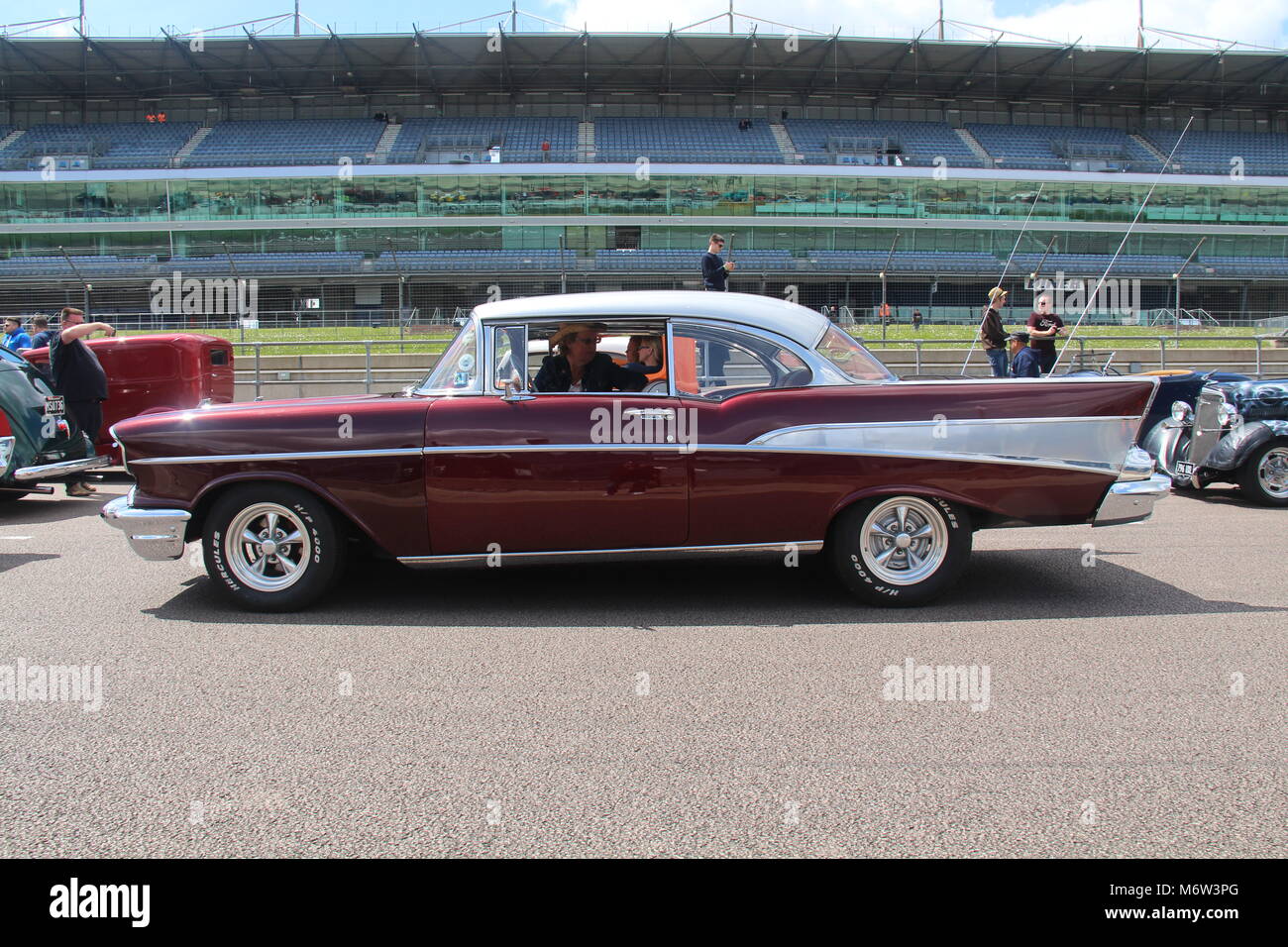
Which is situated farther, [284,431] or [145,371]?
[145,371]

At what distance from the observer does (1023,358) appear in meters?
10.8

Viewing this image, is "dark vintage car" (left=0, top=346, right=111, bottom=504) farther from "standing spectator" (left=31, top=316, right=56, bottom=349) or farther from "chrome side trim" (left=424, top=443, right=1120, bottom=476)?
"chrome side trim" (left=424, top=443, right=1120, bottom=476)

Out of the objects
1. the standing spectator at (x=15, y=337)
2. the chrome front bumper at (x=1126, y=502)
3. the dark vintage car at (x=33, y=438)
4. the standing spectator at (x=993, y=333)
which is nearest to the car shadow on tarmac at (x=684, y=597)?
the chrome front bumper at (x=1126, y=502)

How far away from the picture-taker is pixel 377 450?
5.02 meters

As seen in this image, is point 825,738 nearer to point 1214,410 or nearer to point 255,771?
point 255,771

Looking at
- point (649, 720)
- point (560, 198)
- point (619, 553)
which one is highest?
point (560, 198)

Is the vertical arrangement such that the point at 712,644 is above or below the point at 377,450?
below

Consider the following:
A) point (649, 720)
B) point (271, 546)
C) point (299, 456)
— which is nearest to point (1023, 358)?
point (299, 456)

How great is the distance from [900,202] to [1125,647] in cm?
4185

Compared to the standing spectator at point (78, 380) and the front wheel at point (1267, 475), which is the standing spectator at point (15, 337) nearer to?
the standing spectator at point (78, 380)

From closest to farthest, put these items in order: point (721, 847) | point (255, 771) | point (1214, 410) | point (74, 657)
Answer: point (721, 847), point (255, 771), point (74, 657), point (1214, 410)

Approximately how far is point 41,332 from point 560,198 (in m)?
30.6

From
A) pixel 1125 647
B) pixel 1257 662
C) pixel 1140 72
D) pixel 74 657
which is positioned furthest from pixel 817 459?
pixel 1140 72

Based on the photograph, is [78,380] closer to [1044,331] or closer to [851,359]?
[851,359]
